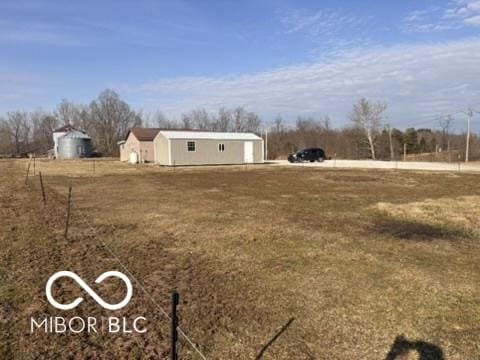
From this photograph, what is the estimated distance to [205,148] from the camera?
33.1 m

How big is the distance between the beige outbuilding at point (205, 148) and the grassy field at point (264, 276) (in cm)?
2153

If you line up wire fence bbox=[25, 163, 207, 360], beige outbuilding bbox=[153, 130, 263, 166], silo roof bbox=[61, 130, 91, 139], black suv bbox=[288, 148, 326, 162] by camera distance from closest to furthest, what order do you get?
1. wire fence bbox=[25, 163, 207, 360]
2. beige outbuilding bbox=[153, 130, 263, 166]
3. black suv bbox=[288, 148, 326, 162]
4. silo roof bbox=[61, 130, 91, 139]

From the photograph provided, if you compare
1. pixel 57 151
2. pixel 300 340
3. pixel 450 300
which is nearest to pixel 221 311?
pixel 300 340

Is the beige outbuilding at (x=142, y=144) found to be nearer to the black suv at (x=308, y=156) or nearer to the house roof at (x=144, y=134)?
the house roof at (x=144, y=134)

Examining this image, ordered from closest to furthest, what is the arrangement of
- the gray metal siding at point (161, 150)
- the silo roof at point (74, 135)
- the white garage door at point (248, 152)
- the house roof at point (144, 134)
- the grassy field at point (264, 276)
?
the grassy field at point (264, 276), the gray metal siding at point (161, 150), the white garage door at point (248, 152), the house roof at point (144, 134), the silo roof at point (74, 135)

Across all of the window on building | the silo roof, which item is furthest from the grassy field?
the silo roof

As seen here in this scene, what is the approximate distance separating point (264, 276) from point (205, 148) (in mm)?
28630

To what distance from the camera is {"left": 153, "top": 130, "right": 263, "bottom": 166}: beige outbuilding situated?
31.8 m

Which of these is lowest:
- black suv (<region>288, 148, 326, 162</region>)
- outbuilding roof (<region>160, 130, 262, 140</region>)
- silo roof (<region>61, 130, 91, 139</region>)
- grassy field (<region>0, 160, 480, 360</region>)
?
grassy field (<region>0, 160, 480, 360</region>)

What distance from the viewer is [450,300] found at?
13.8ft

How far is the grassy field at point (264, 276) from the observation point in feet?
10.8

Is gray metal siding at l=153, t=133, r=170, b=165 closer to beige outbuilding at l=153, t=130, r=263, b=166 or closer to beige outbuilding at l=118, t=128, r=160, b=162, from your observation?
beige outbuilding at l=153, t=130, r=263, b=166

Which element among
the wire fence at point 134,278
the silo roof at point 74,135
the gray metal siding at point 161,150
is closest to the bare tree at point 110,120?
the silo roof at point 74,135

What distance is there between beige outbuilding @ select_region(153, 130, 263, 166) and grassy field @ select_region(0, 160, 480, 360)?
70.6 ft
